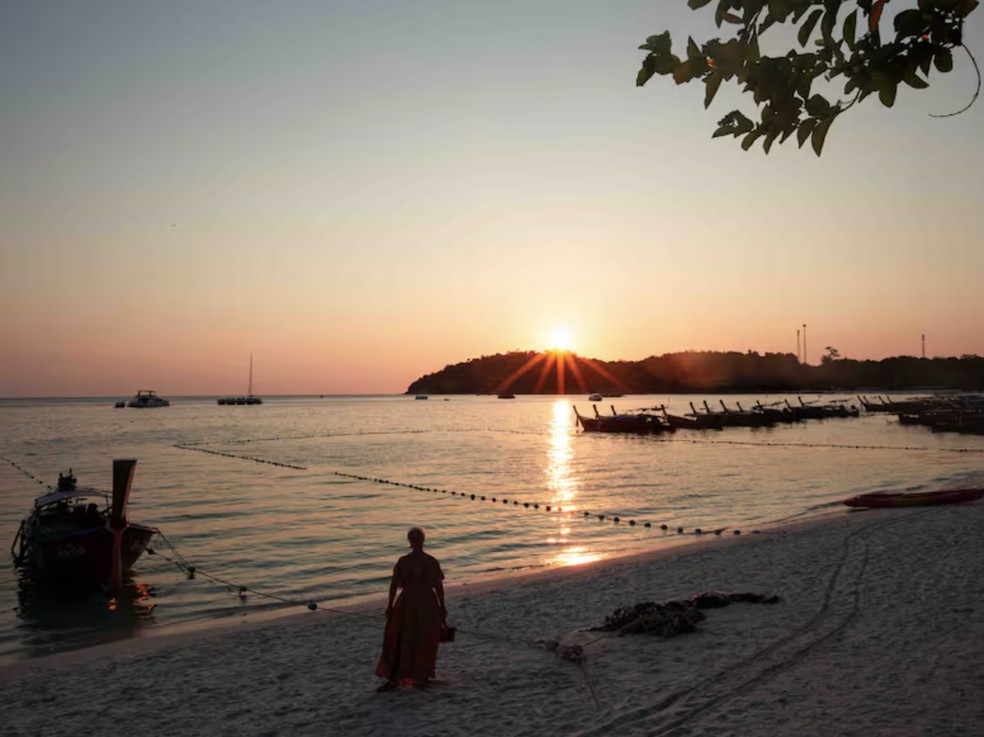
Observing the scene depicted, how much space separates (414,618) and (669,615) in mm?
5009

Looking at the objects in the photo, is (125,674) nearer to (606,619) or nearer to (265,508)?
(606,619)

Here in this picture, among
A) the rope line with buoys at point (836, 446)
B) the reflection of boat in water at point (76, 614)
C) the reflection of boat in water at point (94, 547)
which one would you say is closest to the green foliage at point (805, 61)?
the reflection of boat in water at point (76, 614)

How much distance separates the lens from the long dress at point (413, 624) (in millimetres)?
9281

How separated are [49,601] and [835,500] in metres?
30.3

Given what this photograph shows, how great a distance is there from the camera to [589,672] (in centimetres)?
1029

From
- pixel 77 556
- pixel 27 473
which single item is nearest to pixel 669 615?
pixel 77 556

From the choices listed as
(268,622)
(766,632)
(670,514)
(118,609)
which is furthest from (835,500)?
(118,609)

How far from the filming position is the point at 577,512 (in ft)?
104

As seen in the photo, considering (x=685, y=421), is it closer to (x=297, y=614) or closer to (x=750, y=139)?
(x=297, y=614)

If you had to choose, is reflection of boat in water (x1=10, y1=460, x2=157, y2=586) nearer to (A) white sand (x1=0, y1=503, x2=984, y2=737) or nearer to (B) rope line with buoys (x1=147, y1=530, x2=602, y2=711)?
(B) rope line with buoys (x1=147, y1=530, x2=602, y2=711)

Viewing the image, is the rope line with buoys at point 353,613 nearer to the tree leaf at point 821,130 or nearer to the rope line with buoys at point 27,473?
the tree leaf at point 821,130

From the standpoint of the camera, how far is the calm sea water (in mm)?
18328

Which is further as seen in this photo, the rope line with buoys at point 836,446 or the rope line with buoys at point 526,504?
the rope line with buoys at point 836,446

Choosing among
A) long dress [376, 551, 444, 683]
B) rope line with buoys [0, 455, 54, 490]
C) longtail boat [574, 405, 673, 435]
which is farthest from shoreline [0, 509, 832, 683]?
longtail boat [574, 405, 673, 435]
